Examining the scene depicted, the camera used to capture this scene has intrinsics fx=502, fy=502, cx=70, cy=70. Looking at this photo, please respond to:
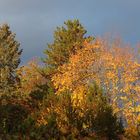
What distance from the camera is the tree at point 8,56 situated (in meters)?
80.1

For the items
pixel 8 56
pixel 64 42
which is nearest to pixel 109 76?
pixel 64 42

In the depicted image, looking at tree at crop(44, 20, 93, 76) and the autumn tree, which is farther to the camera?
tree at crop(44, 20, 93, 76)

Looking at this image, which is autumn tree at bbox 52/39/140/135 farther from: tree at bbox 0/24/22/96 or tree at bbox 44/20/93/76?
tree at bbox 0/24/22/96

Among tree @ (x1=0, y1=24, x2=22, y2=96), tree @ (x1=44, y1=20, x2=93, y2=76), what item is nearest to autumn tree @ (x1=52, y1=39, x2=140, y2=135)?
tree @ (x1=44, y1=20, x2=93, y2=76)

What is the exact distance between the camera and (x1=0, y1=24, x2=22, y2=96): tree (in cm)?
8006

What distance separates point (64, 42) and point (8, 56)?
18451 mm

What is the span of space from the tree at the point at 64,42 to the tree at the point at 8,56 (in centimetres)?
1042

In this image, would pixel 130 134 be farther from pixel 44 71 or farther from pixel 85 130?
pixel 44 71

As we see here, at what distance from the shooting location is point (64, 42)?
69812 mm

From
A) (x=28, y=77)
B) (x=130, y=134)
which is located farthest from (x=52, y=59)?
(x=130, y=134)

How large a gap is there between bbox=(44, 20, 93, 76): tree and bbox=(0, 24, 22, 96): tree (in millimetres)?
10423

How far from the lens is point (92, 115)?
1437 inches

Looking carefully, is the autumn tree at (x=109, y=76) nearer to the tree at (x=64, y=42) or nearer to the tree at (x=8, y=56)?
the tree at (x=64, y=42)

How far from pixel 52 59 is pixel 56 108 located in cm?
3463
